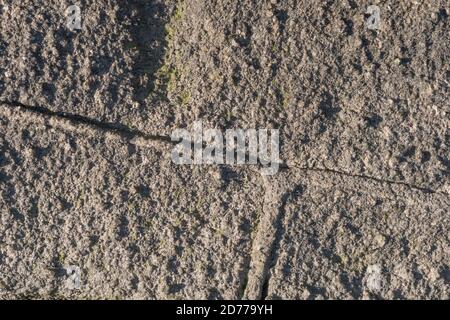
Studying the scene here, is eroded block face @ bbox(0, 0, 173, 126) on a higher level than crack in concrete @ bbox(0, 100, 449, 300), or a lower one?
higher

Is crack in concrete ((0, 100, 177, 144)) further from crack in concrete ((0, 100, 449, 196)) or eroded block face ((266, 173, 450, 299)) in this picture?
eroded block face ((266, 173, 450, 299))

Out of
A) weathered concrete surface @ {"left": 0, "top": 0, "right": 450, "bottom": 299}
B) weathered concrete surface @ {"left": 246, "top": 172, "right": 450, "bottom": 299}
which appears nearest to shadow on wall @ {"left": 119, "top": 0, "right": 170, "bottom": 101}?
weathered concrete surface @ {"left": 0, "top": 0, "right": 450, "bottom": 299}

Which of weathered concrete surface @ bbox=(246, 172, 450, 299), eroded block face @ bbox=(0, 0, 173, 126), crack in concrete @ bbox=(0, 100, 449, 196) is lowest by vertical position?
weathered concrete surface @ bbox=(246, 172, 450, 299)

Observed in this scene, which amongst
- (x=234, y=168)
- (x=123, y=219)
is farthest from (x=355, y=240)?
(x=123, y=219)

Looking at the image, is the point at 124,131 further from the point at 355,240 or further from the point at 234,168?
the point at 355,240

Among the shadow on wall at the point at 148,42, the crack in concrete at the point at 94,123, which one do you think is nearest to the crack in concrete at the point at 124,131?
the crack in concrete at the point at 94,123
